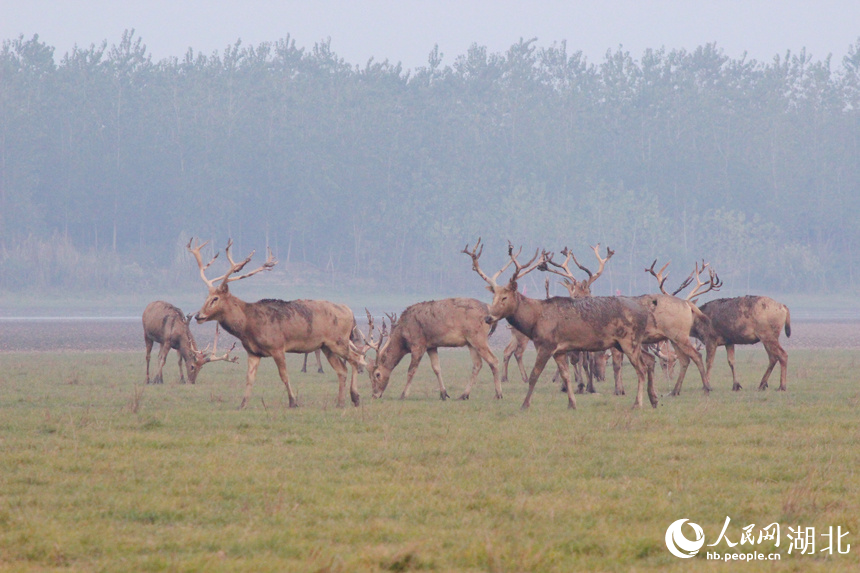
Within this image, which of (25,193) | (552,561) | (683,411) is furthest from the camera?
(25,193)

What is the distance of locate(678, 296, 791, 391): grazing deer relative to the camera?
756 inches

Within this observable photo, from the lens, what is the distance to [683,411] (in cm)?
1534

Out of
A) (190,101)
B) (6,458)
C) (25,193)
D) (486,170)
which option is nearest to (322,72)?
(190,101)

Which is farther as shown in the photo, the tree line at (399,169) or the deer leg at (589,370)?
the tree line at (399,169)

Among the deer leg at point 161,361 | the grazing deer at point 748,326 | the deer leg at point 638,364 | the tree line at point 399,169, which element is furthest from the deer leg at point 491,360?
the tree line at point 399,169

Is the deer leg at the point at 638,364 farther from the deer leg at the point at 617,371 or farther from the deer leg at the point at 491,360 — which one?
the deer leg at the point at 491,360

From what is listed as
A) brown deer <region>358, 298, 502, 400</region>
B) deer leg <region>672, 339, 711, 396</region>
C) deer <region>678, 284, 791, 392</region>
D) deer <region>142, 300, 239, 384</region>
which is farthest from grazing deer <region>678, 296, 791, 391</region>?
deer <region>142, 300, 239, 384</region>

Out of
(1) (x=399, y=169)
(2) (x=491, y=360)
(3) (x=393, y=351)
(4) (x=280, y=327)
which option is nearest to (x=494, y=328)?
(2) (x=491, y=360)

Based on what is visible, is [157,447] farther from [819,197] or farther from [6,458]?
[819,197]

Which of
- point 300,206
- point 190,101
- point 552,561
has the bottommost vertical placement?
point 552,561

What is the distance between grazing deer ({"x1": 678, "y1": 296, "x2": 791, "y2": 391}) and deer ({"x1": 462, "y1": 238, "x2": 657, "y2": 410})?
3.74 metres

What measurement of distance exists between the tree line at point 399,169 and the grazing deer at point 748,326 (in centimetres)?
6101

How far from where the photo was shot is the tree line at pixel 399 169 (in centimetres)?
8300

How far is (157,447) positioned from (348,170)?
3021 inches
